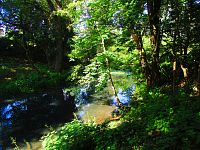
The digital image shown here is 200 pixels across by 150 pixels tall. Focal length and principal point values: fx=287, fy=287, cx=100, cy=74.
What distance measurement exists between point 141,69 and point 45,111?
6241mm

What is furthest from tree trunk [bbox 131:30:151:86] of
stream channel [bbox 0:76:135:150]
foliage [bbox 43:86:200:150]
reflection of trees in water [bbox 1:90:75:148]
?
reflection of trees in water [bbox 1:90:75:148]

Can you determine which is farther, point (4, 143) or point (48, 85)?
point (48, 85)

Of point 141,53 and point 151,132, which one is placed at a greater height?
point 141,53

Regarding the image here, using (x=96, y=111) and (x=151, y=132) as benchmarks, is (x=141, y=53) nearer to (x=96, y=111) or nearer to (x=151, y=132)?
(x=96, y=111)

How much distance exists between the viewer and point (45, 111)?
1545 cm

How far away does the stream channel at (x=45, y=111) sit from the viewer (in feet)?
39.2

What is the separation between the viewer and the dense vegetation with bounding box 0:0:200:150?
19.0 ft

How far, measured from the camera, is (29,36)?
26.0 meters

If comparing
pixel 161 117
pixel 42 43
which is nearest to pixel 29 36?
pixel 42 43

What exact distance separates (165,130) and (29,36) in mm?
22349

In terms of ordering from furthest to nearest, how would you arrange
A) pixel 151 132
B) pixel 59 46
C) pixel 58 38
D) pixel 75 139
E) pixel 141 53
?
pixel 59 46, pixel 58 38, pixel 141 53, pixel 75 139, pixel 151 132

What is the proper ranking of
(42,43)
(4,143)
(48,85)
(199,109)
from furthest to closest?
1. (42,43)
2. (48,85)
3. (4,143)
4. (199,109)

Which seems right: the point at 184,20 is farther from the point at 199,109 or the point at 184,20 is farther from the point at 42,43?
the point at 42,43

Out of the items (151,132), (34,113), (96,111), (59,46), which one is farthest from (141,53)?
(59,46)
